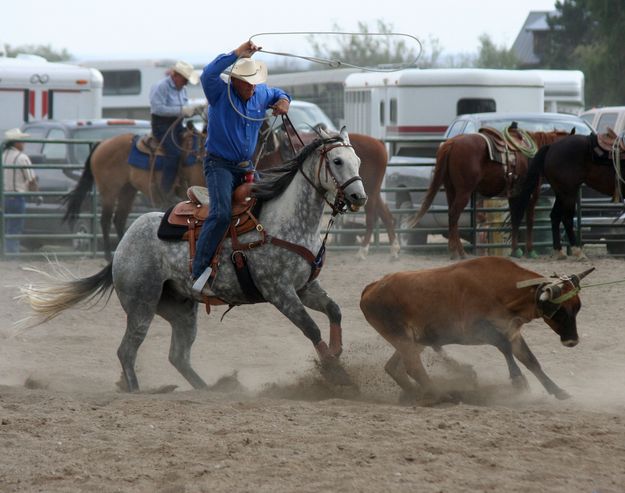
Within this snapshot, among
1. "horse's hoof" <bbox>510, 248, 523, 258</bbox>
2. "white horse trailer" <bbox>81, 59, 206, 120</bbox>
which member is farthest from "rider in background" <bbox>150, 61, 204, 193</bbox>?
"white horse trailer" <bbox>81, 59, 206, 120</bbox>

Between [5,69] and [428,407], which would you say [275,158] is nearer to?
[428,407]

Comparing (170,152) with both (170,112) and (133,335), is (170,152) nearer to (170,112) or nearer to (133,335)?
(170,112)

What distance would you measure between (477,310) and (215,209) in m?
1.78

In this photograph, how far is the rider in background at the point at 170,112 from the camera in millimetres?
13531

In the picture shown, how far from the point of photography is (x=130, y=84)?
30.2 m

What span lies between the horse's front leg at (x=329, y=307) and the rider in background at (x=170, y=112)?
21.0 ft

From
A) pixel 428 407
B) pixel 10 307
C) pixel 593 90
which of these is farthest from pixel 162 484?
pixel 593 90

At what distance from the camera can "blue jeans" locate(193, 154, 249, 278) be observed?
737 cm

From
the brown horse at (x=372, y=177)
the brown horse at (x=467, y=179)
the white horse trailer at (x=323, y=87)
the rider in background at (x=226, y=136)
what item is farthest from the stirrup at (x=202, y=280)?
the white horse trailer at (x=323, y=87)

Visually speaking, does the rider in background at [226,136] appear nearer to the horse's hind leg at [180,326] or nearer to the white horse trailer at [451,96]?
the horse's hind leg at [180,326]

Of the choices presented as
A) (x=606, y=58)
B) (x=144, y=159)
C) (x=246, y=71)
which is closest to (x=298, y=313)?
(x=246, y=71)

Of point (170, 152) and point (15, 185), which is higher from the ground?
point (170, 152)

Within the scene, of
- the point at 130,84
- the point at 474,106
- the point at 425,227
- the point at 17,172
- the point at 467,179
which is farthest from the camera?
the point at 130,84

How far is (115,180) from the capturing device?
1425 cm
